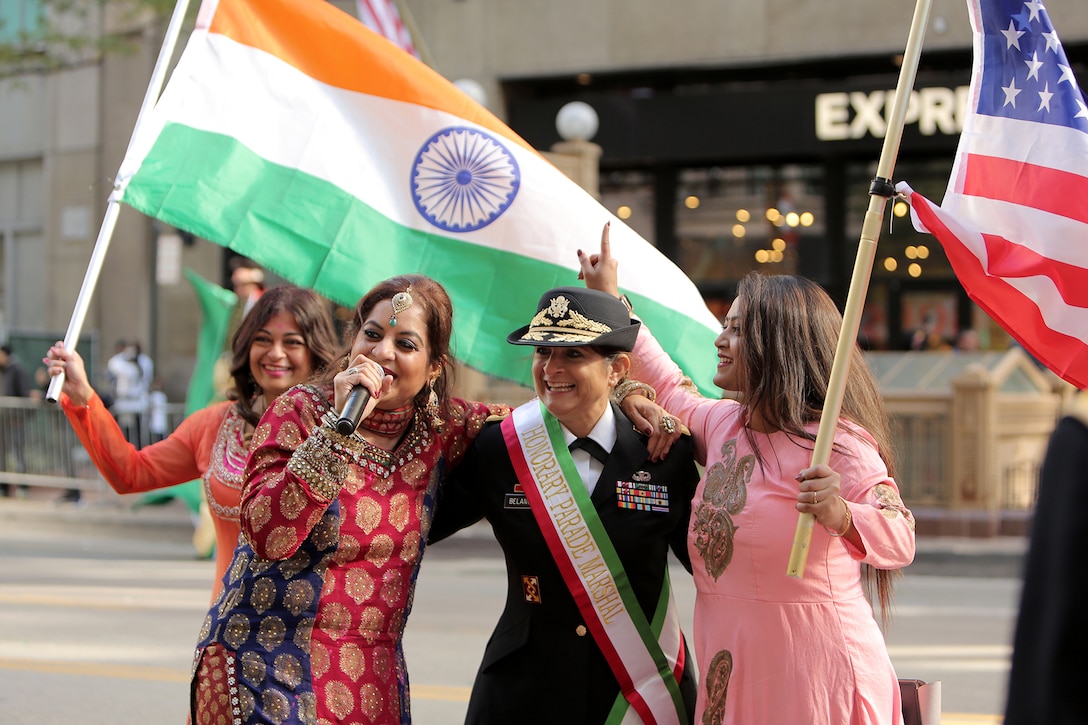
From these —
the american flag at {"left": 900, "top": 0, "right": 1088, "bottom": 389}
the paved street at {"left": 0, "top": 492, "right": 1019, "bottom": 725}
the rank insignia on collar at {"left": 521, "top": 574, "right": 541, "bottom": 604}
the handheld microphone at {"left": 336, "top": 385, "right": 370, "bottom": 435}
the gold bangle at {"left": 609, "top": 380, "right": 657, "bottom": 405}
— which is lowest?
the paved street at {"left": 0, "top": 492, "right": 1019, "bottom": 725}

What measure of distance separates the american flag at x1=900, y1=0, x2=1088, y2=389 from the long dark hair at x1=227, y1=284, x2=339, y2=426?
2.00 meters

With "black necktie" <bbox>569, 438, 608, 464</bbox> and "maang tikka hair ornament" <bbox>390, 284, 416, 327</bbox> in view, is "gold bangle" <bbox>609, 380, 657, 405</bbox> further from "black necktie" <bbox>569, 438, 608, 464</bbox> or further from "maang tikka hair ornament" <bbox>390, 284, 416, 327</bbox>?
"maang tikka hair ornament" <bbox>390, 284, 416, 327</bbox>

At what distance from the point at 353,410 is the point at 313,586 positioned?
46 centimetres

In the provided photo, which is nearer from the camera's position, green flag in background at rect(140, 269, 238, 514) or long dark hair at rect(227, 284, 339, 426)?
long dark hair at rect(227, 284, 339, 426)

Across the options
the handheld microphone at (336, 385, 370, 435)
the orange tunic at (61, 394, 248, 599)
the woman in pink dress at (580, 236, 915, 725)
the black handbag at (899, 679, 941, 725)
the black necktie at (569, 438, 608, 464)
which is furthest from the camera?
the orange tunic at (61, 394, 248, 599)

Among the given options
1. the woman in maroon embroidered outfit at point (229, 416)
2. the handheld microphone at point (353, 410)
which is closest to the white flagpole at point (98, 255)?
the woman in maroon embroidered outfit at point (229, 416)

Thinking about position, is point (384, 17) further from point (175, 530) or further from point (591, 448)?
point (591, 448)

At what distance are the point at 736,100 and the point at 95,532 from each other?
10972mm

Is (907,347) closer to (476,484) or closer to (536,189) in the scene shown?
(536,189)

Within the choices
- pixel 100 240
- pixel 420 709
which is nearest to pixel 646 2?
pixel 420 709

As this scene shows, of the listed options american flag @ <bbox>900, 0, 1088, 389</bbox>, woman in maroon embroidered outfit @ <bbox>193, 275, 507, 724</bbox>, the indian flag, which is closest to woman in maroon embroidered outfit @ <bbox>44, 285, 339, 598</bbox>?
the indian flag

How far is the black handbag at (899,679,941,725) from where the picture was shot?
313 centimetres

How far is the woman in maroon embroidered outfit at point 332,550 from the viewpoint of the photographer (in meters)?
2.89

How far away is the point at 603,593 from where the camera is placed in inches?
128
